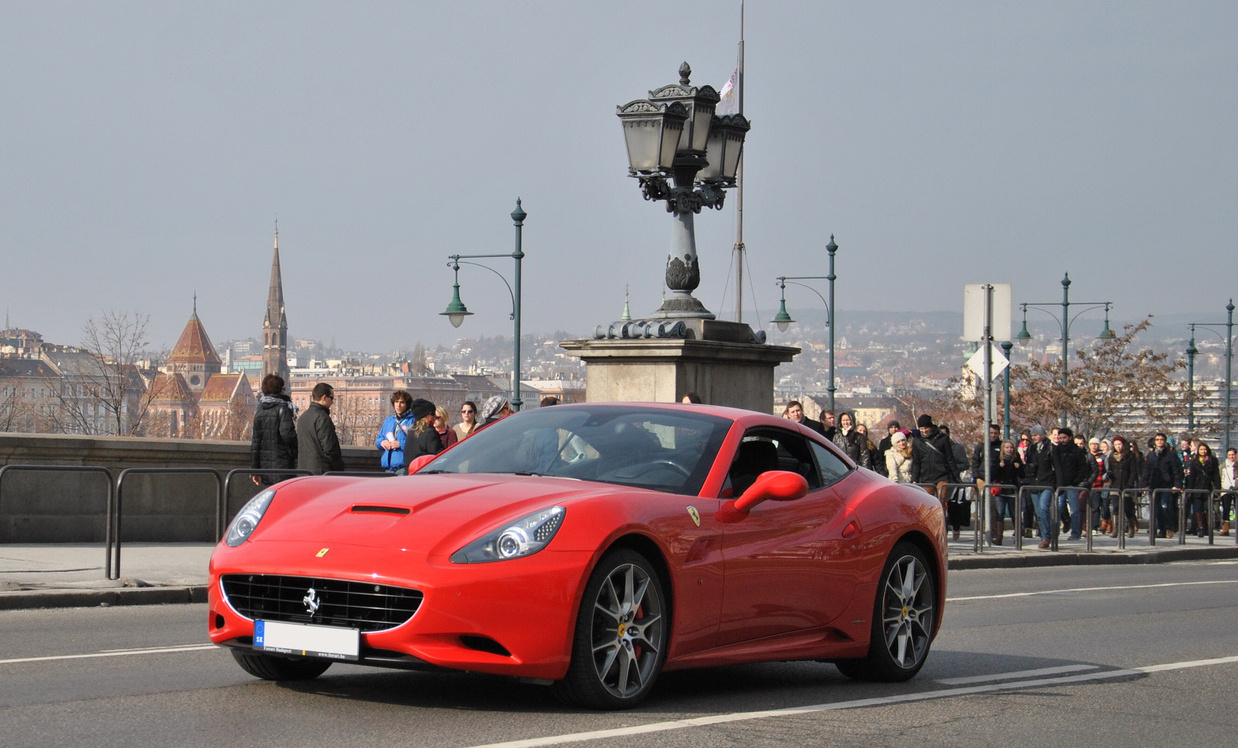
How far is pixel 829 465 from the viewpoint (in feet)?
28.3

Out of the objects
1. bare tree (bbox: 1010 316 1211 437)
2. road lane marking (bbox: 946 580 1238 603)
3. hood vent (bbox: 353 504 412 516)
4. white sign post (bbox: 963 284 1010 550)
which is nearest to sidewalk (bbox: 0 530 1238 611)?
white sign post (bbox: 963 284 1010 550)

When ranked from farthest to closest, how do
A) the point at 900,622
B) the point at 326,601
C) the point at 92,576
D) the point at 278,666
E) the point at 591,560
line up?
the point at 92,576
the point at 900,622
the point at 278,666
the point at 591,560
the point at 326,601

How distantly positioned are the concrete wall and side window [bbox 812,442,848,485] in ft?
29.5

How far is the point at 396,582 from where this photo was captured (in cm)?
623

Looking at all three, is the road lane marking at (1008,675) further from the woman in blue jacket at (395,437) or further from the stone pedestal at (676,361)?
the woman in blue jacket at (395,437)

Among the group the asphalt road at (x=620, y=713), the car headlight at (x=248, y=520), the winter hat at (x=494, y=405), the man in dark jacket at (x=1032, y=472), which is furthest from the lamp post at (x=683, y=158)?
the car headlight at (x=248, y=520)

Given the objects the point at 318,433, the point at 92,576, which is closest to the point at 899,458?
the point at 318,433

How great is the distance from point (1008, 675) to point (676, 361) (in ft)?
27.8

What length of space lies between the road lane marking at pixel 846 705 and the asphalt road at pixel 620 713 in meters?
0.01

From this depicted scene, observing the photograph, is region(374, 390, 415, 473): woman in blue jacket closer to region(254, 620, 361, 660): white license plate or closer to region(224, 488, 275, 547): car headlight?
region(224, 488, 275, 547): car headlight

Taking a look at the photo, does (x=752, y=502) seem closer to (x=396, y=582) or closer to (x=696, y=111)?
(x=396, y=582)

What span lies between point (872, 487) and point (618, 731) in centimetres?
285

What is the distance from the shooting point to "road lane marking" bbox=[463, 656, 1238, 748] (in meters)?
6.13

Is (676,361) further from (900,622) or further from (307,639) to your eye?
(307,639)
